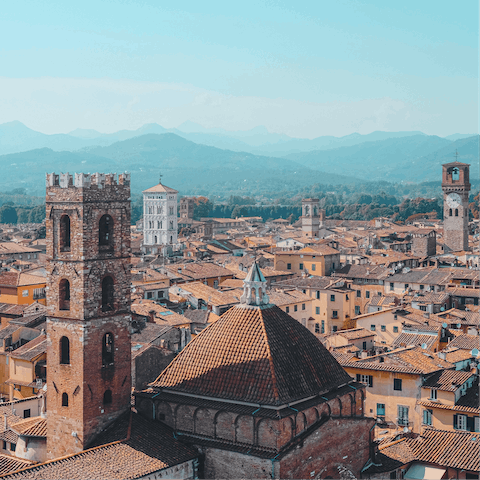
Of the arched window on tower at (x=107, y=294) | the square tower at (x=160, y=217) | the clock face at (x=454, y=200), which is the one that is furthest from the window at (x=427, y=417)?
the square tower at (x=160, y=217)

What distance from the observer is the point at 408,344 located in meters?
35.4

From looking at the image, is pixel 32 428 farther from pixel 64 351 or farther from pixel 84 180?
pixel 84 180

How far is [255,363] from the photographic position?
70.4 ft

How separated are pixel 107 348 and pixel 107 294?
1543mm

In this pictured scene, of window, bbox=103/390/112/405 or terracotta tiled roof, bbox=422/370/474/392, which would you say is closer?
window, bbox=103/390/112/405

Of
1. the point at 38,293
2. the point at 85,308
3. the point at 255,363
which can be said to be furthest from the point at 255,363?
the point at 38,293

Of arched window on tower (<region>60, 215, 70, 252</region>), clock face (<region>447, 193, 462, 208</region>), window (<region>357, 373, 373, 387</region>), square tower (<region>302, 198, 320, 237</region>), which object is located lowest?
window (<region>357, 373, 373, 387</region>)

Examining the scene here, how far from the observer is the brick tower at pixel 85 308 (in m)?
22.0

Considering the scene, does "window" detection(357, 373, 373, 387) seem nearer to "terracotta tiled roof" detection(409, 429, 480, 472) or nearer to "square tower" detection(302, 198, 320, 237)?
"terracotta tiled roof" detection(409, 429, 480, 472)

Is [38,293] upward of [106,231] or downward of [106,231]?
downward

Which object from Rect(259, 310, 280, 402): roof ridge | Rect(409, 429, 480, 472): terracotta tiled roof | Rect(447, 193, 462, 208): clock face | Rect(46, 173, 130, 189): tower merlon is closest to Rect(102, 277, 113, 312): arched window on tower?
Rect(46, 173, 130, 189): tower merlon

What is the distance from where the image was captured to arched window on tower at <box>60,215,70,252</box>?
74.3 feet

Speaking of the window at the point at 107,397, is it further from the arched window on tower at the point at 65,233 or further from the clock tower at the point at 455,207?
the clock tower at the point at 455,207

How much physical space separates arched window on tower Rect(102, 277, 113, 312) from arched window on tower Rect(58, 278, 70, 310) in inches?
39.0
